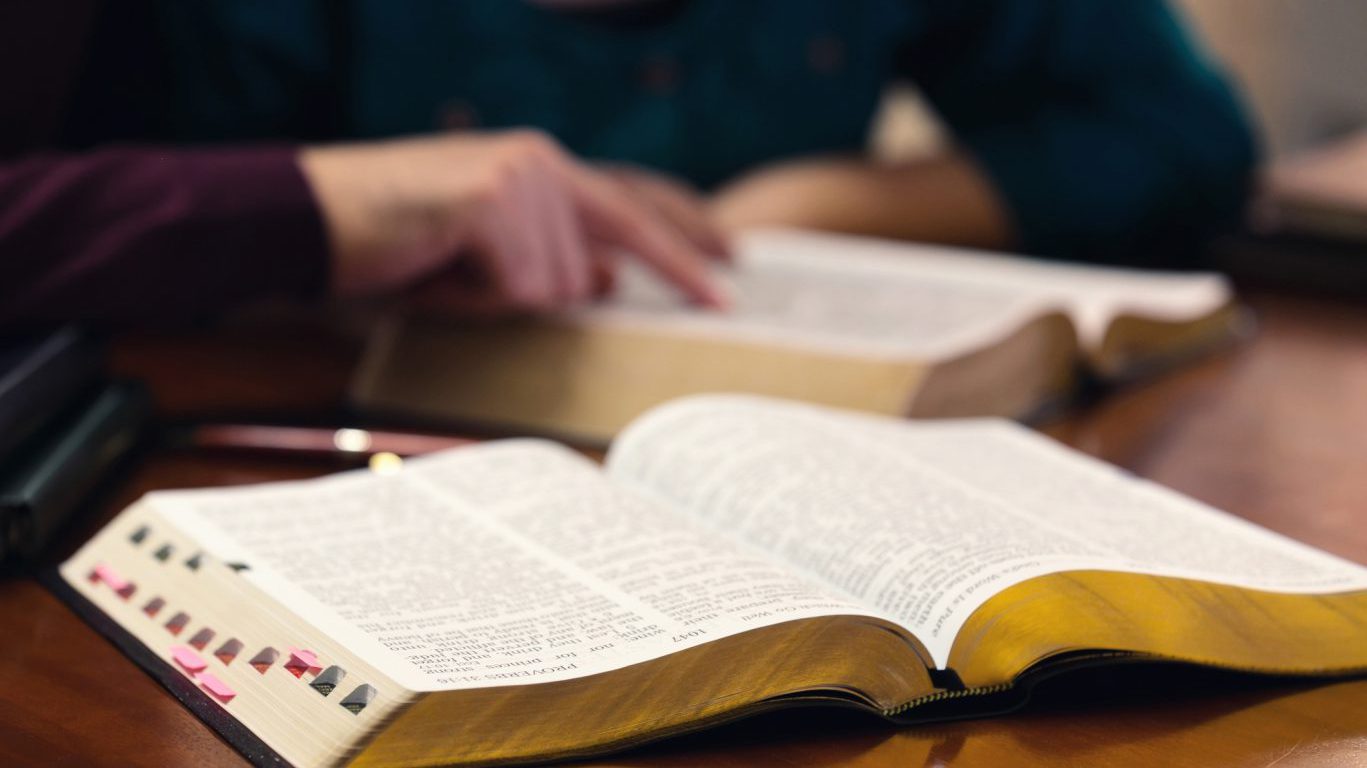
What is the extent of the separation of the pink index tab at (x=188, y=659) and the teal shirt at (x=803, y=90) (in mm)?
796

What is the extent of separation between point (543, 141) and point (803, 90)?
62cm

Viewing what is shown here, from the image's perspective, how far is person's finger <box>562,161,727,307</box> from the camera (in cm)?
83

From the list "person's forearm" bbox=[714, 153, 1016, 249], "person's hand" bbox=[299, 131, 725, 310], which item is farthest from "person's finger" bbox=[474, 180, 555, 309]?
"person's forearm" bbox=[714, 153, 1016, 249]

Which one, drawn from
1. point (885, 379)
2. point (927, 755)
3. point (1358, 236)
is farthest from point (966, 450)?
point (1358, 236)

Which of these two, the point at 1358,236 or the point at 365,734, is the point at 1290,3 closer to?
the point at 1358,236

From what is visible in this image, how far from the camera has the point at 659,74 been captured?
129 cm

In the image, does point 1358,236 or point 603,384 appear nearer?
point 603,384

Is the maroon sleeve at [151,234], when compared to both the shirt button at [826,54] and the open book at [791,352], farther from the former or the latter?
the shirt button at [826,54]

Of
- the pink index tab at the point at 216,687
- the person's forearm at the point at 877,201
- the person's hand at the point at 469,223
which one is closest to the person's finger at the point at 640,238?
the person's hand at the point at 469,223

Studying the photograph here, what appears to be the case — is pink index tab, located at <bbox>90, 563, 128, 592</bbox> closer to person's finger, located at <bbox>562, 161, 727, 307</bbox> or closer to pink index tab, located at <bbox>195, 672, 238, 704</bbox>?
pink index tab, located at <bbox>195, 672, 238, 704</bbox>

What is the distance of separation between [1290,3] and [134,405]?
1.69m

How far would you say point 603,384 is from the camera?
0.74 metres

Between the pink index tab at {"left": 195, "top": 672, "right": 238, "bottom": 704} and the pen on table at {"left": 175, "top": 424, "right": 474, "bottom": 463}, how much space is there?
228 mm

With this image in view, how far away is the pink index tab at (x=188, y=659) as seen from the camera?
411mm
